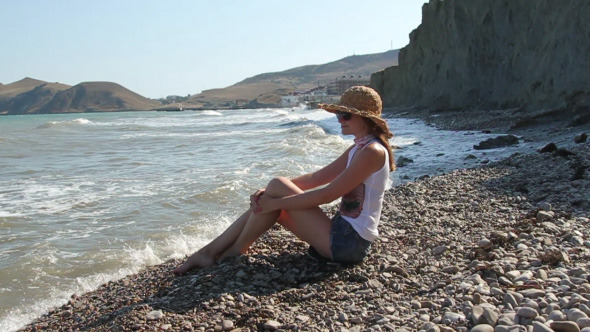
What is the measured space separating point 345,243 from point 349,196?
0.41m

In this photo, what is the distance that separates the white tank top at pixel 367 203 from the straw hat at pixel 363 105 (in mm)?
Answer: 200

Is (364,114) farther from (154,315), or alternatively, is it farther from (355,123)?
(154,315)

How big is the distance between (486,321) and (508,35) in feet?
102

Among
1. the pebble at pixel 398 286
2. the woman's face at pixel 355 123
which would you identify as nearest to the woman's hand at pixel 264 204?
the pebble at pixel 398 286

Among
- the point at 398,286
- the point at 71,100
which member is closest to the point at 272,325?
the point at 398,286

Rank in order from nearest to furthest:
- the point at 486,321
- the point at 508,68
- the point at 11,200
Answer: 1. the point at 486,321
2. the point at 11,200
3. the point at 508,68

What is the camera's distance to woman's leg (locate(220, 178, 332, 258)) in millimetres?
4750

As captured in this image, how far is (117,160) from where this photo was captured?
20.5m

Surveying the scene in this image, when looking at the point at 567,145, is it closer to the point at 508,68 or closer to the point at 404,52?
the point at 508,68

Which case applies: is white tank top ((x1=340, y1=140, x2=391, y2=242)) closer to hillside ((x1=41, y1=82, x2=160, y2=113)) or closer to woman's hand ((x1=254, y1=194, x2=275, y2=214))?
woman's hand ((x1=254, y1=194, x2=275, y2=214))

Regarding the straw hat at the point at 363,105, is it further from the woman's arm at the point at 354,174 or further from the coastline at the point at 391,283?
the coastline at the point at 391,283

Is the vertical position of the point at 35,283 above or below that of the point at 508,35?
below

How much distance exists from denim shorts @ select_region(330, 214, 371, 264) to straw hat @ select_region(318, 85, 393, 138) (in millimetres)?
907

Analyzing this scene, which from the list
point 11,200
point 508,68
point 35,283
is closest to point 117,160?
point 11,200
